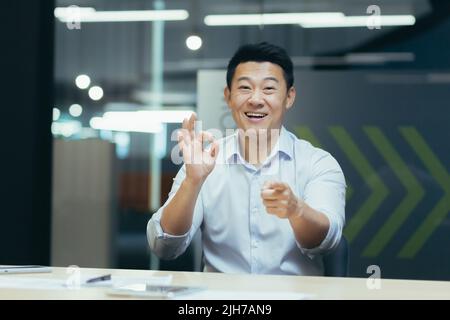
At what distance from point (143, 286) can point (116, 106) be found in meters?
2.37

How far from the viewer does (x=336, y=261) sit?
2734 mm

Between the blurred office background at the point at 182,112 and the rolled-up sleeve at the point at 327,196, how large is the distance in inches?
32.0

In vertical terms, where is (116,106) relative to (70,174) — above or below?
above

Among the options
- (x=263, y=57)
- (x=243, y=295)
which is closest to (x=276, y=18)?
(x=263, y=57)

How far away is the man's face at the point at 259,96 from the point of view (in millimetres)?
3340

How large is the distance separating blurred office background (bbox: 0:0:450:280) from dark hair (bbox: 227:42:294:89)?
113mm

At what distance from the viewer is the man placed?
2750 millimetres

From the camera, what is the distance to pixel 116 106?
408 cm

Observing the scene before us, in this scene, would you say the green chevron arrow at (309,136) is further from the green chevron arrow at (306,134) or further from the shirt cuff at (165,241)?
the shirt cuff at (165,241)

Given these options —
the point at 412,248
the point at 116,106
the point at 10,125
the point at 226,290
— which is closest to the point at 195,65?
the point at 116,106

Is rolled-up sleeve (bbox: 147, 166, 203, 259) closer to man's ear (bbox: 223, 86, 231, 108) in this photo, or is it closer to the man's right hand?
the man's right hand

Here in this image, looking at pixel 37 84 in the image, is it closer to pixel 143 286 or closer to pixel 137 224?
pixel 137 224

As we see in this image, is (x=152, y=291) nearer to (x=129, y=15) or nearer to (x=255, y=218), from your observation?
(x=255, y=218)

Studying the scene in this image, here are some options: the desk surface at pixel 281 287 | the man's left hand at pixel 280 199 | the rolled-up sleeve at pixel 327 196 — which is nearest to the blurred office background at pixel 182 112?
the rolled-up sleeve at pixel 327 196
